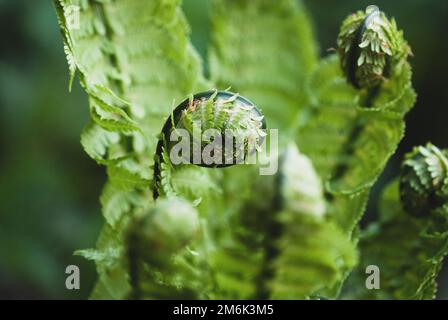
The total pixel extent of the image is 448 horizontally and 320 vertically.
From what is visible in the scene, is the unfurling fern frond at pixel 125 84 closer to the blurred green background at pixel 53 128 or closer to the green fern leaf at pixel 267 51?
the green fern leaf at pixel 267 51

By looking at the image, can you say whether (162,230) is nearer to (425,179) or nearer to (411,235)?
(425,179)

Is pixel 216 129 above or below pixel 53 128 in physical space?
below

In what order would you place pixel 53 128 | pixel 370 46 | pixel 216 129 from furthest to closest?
1. pixel 53 128
2. pixel 370 46
3. pixel 216 129

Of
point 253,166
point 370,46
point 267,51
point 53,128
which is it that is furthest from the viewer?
point 53,128

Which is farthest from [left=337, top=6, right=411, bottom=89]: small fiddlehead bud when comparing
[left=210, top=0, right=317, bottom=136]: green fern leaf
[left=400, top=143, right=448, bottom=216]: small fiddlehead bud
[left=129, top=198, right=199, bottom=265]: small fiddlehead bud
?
[left=129, top=198, right=199, bottom=265]: small fiddlehead bud

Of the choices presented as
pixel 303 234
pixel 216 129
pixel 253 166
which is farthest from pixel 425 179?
pixel 303 234

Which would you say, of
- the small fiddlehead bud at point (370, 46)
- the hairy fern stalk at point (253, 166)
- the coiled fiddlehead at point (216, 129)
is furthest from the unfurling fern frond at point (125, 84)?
the small fiddlehead bud at point (370, 46)

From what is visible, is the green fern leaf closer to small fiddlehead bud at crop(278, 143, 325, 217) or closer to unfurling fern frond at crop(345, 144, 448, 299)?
unfurling fern frond at crop(345, 144, 448, 299)
